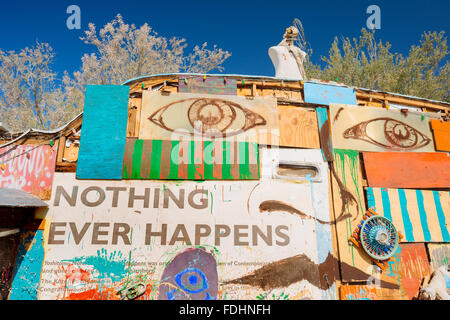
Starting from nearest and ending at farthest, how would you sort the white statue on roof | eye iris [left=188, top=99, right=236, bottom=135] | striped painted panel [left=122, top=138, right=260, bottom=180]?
1. striped painted panel [left=122, top=138, right=260, bottom=180]
2. eye iris [left=188, top=99, right=236, bottom=135]
3. the white statue on roof

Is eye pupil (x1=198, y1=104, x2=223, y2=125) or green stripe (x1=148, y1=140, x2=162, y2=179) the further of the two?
eye pupil (x1=198, y1=104, x2=223, y2=125)

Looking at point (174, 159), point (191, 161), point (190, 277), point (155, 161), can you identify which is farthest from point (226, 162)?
point (190, 277)

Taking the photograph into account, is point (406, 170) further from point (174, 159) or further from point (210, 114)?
point (174, 159)

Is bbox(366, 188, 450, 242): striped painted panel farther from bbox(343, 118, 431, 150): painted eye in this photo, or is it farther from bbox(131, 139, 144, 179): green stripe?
bbox(131, 139, 144, 179): green stripe

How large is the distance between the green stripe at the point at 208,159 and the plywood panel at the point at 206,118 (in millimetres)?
184

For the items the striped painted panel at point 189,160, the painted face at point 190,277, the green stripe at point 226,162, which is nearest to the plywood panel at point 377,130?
the striped painted panel at point 189,160

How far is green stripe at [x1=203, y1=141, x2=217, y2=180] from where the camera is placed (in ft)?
20.2

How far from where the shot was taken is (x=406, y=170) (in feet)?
22.2

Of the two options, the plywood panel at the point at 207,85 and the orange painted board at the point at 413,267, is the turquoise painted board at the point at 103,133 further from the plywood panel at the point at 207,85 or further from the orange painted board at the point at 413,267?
the orange painted board at the point at 413,267

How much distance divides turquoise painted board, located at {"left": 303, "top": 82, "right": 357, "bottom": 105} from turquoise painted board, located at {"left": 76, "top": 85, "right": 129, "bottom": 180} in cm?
438

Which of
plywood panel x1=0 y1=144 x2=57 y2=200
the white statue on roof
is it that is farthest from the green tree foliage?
plywood panel x1=0 y1=144 x2=57 y2=200

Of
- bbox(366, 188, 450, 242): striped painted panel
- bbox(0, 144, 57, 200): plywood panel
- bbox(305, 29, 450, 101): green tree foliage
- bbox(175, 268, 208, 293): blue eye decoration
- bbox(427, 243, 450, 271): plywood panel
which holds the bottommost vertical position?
bbox(175, 268, 208, 293): blue eye decoration

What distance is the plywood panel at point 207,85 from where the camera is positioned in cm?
681

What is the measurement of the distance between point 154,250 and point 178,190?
50.5 inches
